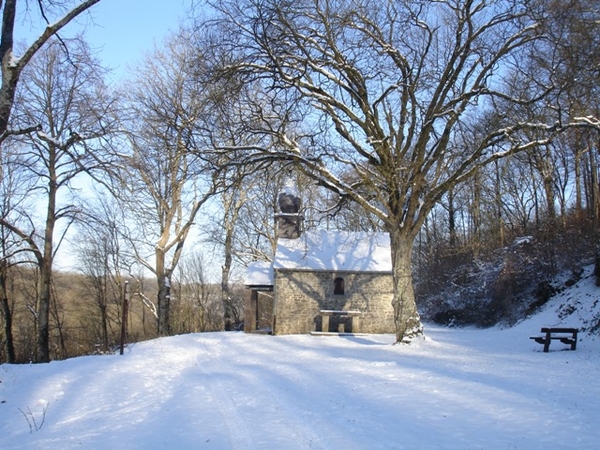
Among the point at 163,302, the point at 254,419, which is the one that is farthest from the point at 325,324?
the point at 254,419

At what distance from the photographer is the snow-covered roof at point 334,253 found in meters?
26.3

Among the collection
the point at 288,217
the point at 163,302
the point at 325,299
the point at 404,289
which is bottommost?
the point at 163,302

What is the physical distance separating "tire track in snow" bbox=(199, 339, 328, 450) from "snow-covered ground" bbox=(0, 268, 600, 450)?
2 centimetres

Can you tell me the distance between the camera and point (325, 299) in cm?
2616

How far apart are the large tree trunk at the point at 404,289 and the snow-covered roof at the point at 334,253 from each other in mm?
9443

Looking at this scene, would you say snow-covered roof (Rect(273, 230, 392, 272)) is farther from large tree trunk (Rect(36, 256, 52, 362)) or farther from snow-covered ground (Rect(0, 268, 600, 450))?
snow-covered ground (Rect(0, 268, 600, 450))

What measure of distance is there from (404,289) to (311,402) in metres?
8.39

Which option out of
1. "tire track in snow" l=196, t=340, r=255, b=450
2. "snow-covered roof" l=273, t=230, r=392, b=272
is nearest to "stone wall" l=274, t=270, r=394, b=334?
"snow-covered roof" l=273, t=230, r=392, b=272

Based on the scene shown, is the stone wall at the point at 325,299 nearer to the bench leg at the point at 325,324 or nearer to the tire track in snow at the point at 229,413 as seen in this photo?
the bench leg at the point at 325,324

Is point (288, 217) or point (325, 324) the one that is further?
point (288, 217)

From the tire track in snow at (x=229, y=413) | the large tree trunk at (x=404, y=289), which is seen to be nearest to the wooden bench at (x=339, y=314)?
the large tree trunk at (x=404, y=289)

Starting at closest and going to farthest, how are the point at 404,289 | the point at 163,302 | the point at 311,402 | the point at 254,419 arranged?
the point at 254,419 → the point at 311,402 → the point at 404,289 → the point at 163,302

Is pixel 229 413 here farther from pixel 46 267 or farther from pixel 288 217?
pixel 288 217

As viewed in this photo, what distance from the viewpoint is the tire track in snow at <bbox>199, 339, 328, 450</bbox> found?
587 centimetres
